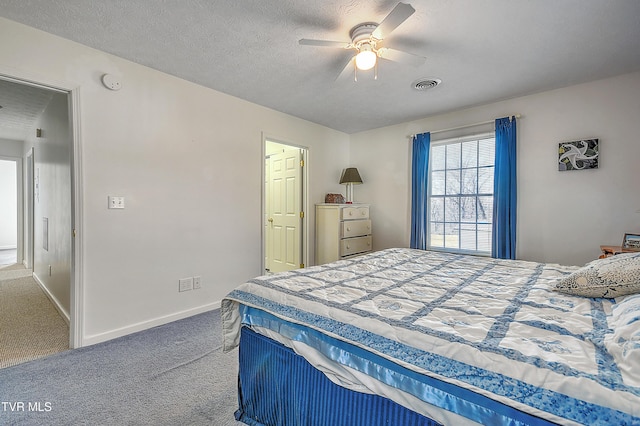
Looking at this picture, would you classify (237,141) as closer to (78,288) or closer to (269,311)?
(78,288)

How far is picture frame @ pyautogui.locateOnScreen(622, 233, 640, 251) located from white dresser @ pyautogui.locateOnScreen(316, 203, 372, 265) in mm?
2780

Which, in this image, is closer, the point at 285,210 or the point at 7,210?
the point at 285,210

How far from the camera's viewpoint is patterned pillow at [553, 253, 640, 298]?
1.29 metres

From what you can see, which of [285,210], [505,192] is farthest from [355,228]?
[505,192]

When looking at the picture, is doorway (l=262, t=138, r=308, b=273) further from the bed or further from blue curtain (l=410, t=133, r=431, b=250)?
the bed

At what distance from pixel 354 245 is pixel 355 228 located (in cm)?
26

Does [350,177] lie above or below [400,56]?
below

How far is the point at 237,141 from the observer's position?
3.40 metres

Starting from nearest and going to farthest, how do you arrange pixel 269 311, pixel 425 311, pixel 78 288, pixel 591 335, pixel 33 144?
pixel 591 335
pixel 425 311
pixel 269 311
pixel 78 288
pixel 33 144

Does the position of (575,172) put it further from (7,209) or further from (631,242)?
(7,209)

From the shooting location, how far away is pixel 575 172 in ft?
9.77

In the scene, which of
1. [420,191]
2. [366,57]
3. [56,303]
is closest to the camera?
[366,57]

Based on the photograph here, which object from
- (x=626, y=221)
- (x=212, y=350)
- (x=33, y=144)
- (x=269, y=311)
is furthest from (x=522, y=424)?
(x=33, y=144)

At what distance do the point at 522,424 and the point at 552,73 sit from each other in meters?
3.20
